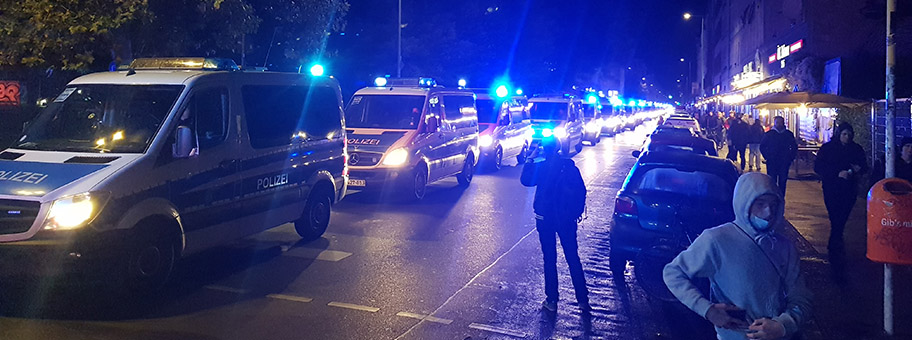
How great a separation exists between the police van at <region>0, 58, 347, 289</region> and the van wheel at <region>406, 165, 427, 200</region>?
4221 mm

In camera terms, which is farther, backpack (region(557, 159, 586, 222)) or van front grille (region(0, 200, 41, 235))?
backpack (region(557, 159, 586, 222))

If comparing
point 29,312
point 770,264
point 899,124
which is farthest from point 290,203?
point 899,124

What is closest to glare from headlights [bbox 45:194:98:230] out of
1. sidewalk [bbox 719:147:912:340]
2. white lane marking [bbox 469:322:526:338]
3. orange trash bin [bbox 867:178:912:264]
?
white lane marking [bbox 469:322:526:338]

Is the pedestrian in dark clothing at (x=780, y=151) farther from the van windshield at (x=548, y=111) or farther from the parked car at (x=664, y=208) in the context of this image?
the van windshield at (x=548, y=111)

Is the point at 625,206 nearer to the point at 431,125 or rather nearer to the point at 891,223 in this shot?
the point at 891,223

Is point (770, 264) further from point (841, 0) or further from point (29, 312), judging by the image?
point (841, 0)

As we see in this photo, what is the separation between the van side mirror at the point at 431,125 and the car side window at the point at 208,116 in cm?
685

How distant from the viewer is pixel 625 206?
8.39 m

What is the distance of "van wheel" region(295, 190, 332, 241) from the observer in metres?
10.3

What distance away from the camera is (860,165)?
9594 millimetres

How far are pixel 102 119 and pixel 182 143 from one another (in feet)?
3.52

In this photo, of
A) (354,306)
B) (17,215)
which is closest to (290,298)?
(354,306)

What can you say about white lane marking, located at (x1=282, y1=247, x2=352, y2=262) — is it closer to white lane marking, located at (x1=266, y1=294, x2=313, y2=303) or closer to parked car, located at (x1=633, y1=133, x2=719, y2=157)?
white lane marking, located at (x1=266, y1=294, x2=313, y2=303)

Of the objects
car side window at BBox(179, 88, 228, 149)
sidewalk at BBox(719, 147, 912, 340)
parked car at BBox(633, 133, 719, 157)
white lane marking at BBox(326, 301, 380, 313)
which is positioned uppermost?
car side window at BBox(179, 88, 228, 149)
